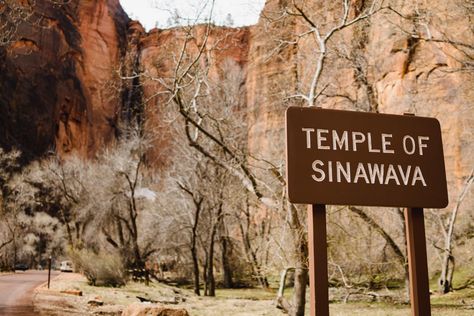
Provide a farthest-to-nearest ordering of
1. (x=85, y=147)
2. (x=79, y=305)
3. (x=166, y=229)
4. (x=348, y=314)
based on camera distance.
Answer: (x=85, y=147) < (x=166, y=229) < (x=79, y=305) < (x=348, y=314)

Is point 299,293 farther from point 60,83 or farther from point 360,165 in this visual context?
point 60,83

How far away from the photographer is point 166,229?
26.6m

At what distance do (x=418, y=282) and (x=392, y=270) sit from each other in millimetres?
16745

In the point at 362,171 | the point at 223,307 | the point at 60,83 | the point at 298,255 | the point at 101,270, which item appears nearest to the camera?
the point at 362,171

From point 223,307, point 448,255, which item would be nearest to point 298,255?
point 223,307

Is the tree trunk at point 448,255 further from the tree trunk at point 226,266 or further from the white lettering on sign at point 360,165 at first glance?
the white lettering on sign at point 360,165

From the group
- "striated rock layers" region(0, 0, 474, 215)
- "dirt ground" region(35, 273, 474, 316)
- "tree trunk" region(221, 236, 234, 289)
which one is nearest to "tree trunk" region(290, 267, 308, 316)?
"dirt ground" region(35, 273, 474, 316)

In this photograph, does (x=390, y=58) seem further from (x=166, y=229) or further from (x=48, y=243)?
(x=48, y=243)

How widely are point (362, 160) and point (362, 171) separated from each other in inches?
3.0

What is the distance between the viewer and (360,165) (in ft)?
11.8

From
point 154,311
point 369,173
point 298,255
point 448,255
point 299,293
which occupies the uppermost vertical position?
point 369,173

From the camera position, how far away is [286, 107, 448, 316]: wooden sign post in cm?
347

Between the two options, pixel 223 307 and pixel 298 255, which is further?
pixel 223 307

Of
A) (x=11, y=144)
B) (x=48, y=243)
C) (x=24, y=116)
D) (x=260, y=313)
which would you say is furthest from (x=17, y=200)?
(x=260, y=313)
